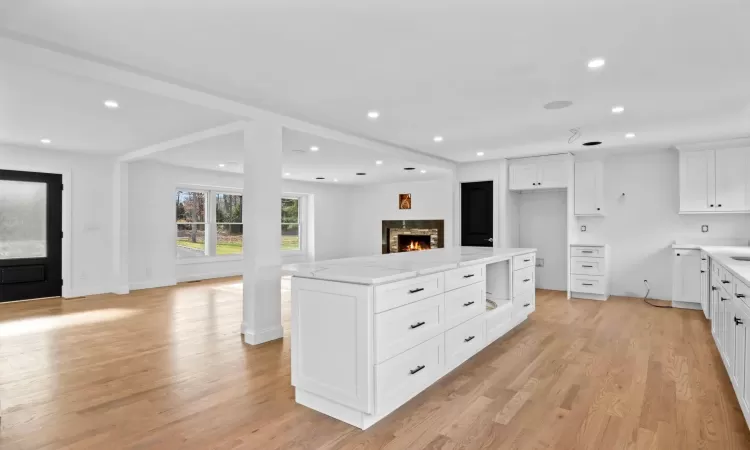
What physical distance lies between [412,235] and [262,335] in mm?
6436

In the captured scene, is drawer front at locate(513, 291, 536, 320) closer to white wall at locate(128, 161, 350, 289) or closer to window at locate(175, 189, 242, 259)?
white wall at locate(128, 161, 350, 289)

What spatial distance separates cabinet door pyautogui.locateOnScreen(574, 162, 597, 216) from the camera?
618cm

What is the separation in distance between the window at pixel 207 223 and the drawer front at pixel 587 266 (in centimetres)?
666

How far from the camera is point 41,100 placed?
3521 mm

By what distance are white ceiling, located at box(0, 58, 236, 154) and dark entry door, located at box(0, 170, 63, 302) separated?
76 centimetres

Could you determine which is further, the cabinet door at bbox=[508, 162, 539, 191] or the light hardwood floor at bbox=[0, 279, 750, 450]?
the cabinet door at bbox=[508, 162, 539, 191]

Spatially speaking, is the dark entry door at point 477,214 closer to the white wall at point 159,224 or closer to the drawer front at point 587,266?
the drawer front at point 587,266

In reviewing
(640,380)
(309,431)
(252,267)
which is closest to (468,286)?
(640,380)

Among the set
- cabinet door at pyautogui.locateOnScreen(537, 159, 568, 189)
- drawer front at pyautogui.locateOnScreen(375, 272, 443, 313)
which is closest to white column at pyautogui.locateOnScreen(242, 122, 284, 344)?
drawer front at pyautogui.locateOnScreen(375, 272, 443, 313)

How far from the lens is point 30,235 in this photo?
5914 mm

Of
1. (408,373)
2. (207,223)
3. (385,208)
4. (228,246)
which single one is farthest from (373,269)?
(385,208)

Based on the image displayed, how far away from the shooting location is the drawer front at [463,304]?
282 cm

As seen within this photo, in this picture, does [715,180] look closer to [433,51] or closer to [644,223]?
[644,223]

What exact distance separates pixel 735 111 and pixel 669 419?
3.30 m
